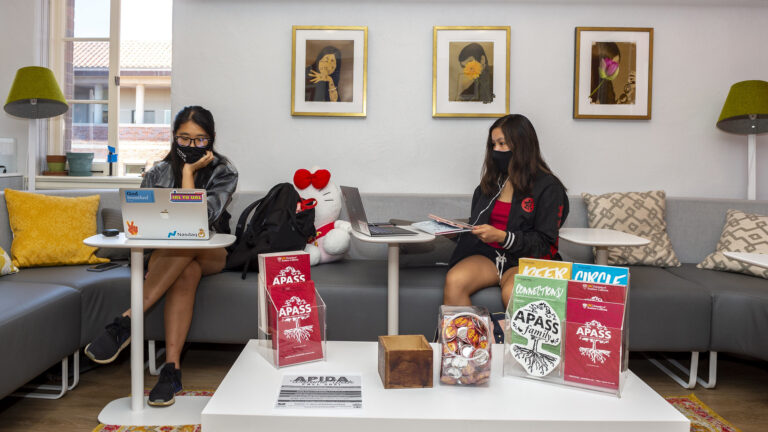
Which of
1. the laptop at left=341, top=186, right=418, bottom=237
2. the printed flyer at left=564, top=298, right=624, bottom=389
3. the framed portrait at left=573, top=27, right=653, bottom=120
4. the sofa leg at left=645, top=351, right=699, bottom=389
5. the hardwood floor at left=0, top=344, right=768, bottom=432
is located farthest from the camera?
the framed portrait at left=573, top=27, right=653, bottom=120

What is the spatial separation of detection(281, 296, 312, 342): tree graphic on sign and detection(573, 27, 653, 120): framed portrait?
2.30 meters

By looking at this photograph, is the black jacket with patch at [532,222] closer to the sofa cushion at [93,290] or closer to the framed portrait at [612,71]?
the framed portrait at [612,71]

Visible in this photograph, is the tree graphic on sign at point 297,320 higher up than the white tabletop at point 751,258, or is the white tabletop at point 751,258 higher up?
the white tabletop at point 751,258

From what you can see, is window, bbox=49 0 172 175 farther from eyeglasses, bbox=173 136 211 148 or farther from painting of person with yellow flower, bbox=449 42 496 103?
painting of person with yellow flower, bbox=449 42 496 103

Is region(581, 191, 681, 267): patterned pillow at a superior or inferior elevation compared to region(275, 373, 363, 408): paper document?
superior

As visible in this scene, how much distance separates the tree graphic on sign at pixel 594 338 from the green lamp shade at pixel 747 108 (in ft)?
7.50

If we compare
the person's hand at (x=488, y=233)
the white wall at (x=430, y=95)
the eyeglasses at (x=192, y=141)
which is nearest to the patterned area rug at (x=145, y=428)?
the eyeglasses at (x=192, y=141)

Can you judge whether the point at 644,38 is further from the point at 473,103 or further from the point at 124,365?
the point at 124,365

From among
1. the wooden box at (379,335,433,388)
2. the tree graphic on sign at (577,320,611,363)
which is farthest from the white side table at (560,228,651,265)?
the wooden box at (379,335,433,388)

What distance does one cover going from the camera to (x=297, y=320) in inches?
56.7

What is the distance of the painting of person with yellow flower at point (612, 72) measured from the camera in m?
3.17

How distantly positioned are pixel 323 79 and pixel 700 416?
2405 mm

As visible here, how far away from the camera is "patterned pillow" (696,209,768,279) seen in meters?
2.66

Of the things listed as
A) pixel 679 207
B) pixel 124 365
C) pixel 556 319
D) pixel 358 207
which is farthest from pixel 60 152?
pixel 679 207
